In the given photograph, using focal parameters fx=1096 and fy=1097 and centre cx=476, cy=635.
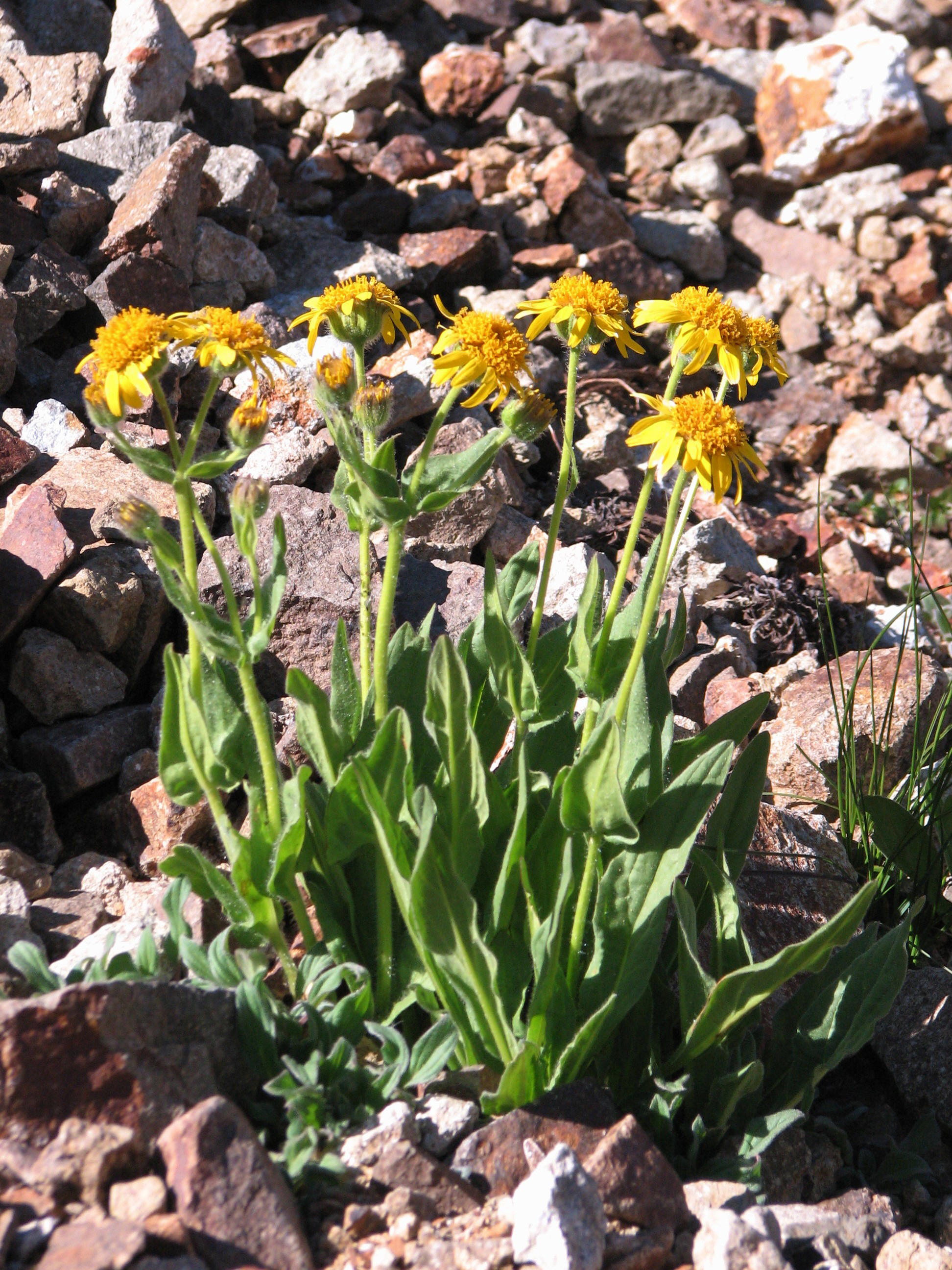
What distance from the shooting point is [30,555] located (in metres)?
3.12

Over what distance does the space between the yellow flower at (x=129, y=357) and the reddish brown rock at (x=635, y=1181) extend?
1594mm

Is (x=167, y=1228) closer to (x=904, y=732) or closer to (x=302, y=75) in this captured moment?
(x=904, y=732)

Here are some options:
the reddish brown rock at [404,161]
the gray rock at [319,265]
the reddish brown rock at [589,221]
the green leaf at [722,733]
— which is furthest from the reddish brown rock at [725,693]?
the reddish brown rock at [404,161]

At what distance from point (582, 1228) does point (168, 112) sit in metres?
4.88

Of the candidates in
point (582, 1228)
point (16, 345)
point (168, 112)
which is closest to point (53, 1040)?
point (582, 1228)

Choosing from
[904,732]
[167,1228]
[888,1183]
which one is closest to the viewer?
[167,1228]

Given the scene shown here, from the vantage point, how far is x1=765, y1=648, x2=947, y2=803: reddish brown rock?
3.42 meters

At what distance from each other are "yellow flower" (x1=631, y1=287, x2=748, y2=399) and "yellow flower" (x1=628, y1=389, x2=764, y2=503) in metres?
0.21

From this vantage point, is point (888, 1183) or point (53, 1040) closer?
point (53, 1040)

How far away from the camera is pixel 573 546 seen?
3.77 m

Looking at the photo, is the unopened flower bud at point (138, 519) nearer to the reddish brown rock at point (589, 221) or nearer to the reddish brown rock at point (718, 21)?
the reddish brown rock at point (589, 221)

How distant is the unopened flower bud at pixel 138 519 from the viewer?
2002 millimetres

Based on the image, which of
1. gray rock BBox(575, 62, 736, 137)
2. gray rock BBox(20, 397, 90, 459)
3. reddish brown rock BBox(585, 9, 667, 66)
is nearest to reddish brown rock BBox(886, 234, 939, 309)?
gray rock BBox(575, 62, 736, 137)

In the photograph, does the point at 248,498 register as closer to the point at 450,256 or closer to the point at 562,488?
the point at 562,488
